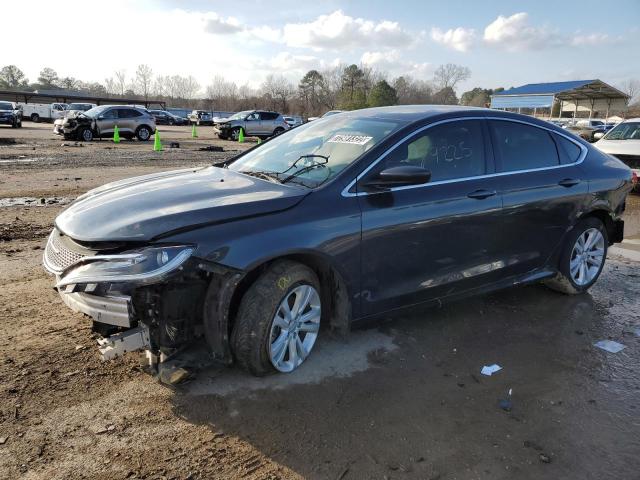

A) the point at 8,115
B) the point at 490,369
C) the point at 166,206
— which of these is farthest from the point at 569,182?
the point at 8,115

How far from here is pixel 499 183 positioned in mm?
4293

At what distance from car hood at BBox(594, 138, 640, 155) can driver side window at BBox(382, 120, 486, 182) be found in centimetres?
982

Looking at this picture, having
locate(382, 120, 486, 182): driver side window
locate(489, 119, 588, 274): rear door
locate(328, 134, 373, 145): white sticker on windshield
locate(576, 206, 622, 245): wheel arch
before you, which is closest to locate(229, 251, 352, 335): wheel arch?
locate(382, 120, 486, 182): driver side window

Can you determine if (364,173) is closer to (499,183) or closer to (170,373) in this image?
(499,183)

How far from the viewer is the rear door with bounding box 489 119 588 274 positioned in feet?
14.4

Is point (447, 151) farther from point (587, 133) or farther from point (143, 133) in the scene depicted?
point (587, 133)

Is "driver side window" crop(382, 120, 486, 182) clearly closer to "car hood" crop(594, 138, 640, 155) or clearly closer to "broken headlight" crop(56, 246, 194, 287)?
"broken headlight" crop(56, 246, 194, 287)

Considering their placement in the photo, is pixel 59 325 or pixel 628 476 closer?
pixel 628 476

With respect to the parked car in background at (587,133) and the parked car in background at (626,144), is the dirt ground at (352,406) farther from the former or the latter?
the parked car in background at (626,144)

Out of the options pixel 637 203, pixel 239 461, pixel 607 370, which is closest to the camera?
pixel 239 461

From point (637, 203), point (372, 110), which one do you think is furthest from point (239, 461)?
point (637, 203)

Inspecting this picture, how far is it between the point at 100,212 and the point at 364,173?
5.84ft

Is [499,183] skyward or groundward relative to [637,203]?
skyward

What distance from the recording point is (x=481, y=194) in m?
4.14
